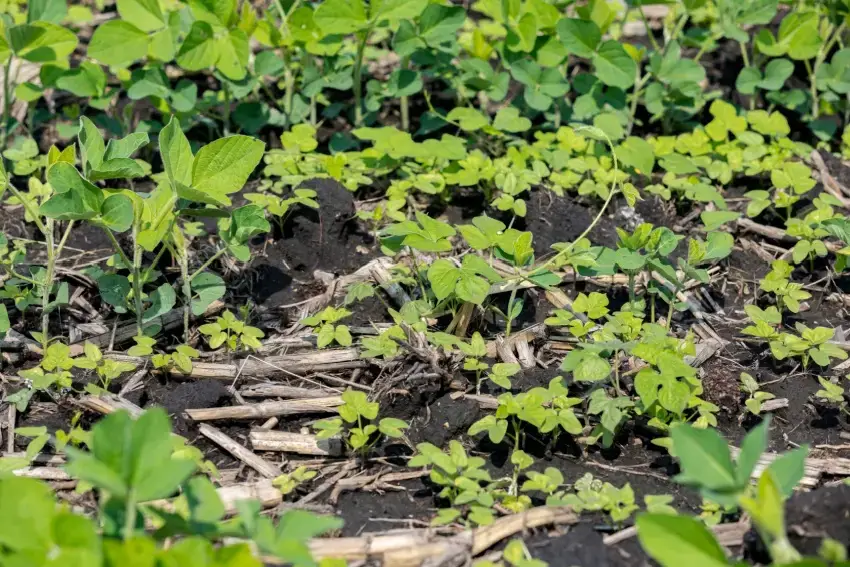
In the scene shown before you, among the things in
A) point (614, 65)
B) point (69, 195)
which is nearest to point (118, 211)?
point (69, 195)

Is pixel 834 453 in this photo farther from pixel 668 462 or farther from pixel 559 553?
pixel 559 553

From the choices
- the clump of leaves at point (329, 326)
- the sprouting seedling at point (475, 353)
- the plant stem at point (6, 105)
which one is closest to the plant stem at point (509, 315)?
the sprouting seedling at point (475, 353)

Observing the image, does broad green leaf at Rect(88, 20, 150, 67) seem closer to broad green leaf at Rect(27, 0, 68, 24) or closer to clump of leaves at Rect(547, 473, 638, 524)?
broad green leaf at Rect(27, 0, 68, 24)

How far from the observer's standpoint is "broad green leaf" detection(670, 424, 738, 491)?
1.69m

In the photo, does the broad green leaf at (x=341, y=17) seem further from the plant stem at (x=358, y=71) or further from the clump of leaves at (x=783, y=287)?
the clump of leaves at (x=783, y=287)

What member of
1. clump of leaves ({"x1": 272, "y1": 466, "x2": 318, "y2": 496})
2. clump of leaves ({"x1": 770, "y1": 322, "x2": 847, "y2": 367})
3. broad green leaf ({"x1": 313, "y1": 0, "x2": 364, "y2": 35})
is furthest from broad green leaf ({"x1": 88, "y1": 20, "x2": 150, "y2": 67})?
clump of leaves ({"x1": 770, "y1": 322, "x2": 847, "y2": 367})

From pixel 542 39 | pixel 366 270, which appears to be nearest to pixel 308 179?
pixel 366 270

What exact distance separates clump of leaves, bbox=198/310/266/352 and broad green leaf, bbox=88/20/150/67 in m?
1.25

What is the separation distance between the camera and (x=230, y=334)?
2.83 metres

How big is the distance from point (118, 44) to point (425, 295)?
160 cm

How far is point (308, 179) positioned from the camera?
3.41 meters

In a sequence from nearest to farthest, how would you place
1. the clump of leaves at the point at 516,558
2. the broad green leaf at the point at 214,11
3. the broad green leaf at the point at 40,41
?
1. the clump of leaves at the point at 516,558
2. the broad green leaf at the point at 40,41
3. the broad green leaf at the point at 214,11

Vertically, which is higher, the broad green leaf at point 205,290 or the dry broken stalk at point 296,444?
the broad green leaf at point 205,290

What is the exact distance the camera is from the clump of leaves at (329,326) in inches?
106
